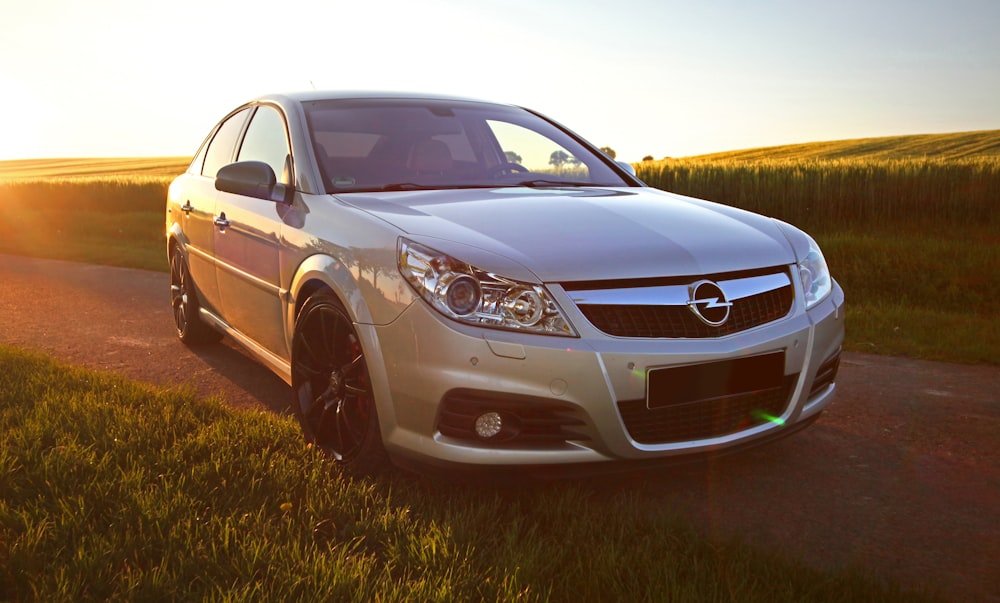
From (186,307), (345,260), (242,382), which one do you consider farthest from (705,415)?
(186,307)

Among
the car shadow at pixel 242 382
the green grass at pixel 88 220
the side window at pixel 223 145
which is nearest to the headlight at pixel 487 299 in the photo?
the car shadow at pixel 242 382

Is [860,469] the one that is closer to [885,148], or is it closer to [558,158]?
[558,158]

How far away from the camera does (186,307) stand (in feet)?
19.7

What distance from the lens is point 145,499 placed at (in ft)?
10.3

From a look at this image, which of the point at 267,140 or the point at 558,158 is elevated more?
the point at 267,140

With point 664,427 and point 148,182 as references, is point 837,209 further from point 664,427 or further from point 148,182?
point 148,182

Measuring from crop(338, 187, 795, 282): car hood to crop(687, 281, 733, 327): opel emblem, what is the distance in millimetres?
55

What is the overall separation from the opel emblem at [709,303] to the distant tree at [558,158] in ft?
5.91

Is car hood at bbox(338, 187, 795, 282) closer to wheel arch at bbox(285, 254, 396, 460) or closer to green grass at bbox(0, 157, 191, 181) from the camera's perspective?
wheel arch at bbox(285, 254, 396, 460)

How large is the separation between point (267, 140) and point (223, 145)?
3.47ft

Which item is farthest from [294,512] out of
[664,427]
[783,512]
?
[783,512]

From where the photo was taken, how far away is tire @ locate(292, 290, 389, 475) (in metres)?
3.36

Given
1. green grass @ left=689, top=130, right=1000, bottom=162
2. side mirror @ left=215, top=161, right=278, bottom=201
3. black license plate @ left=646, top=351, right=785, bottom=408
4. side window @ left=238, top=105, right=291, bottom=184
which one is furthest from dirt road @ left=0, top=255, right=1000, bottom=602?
green grass @ left=689, top=130, right=1000, bottom=162

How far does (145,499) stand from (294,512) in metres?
0.52
